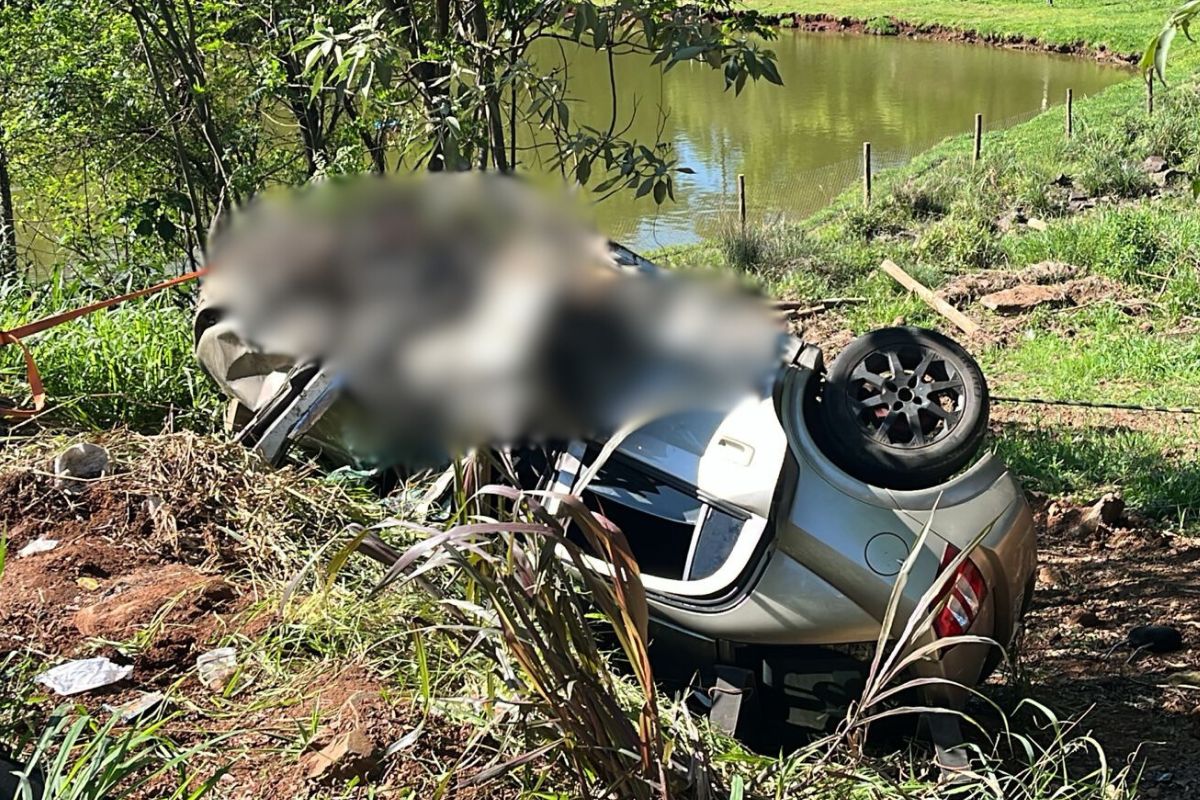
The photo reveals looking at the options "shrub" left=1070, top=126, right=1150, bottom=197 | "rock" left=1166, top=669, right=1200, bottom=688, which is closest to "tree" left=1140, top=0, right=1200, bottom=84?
"rock" left=1166, top=669, right=1200, bottom=688

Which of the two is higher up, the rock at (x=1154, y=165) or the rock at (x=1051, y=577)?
the rock at (x=1154, y=165)

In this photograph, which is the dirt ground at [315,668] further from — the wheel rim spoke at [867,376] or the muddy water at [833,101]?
the muddy water at [833,101]

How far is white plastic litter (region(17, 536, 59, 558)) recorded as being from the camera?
3.51m

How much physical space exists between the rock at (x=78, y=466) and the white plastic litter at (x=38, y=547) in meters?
0.27

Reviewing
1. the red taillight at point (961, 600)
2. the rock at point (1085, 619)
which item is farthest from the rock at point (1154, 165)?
the red taillight at point (961, 600)

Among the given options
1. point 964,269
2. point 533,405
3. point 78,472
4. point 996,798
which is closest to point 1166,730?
point 996,798

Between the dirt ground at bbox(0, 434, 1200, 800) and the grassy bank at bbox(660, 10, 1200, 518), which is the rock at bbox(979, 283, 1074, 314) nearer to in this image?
the grassy bank at bbox(660, 10, 1200, 518)

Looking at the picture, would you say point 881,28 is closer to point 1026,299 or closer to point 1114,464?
point 1026,299

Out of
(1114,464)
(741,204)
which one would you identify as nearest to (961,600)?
(1114,464)

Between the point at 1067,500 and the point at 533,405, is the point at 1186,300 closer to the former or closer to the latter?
the point at 1067,500

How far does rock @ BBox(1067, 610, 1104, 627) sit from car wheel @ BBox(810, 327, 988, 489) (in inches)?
71.1

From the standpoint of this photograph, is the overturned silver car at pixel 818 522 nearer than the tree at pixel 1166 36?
No

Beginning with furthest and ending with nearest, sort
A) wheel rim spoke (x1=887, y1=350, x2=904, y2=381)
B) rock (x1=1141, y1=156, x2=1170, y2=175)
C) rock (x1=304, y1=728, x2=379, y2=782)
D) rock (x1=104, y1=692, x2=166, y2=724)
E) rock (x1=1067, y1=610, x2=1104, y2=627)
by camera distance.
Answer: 1. rock (x1=1141, y1=156, x2=1170, y2=175)
2. rock (x1=1067, y1=610, x2=1104, y2=627)
3. wheel rim spoke (x1=887, y1=350, x2=904, y2=381)
4. rock (x1=104, y1=692, x2=166, y2=724)
5. rock (x1=304, y1=728, x2=379, y2=782)

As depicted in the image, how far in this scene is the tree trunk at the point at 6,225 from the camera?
22.0ft
